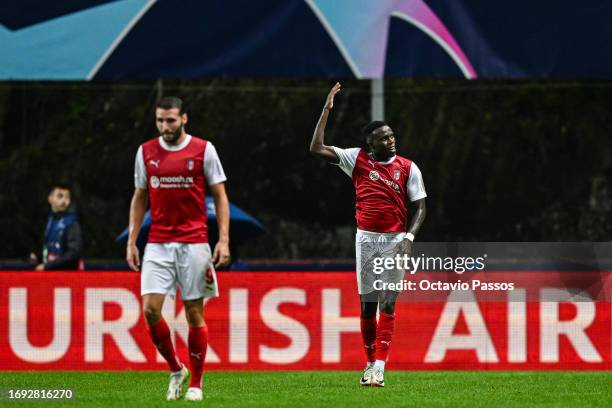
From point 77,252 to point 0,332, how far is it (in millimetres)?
1305

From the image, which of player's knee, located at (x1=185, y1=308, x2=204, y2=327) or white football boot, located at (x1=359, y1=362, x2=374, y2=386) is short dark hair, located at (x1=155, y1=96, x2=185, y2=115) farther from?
white football boot, located at (x1=359, y1=362, x2=374, y2=386)

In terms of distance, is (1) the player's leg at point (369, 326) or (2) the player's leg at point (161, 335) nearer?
(2) the player's leg at point (161, 335)

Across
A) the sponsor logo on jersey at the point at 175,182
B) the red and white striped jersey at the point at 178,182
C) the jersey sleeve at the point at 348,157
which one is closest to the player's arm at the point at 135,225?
the red and white striped jersey at the point at 178,182

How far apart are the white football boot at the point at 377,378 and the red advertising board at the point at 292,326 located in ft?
7.73

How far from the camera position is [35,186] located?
24.0m

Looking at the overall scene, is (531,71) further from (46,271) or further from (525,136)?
(525,136)

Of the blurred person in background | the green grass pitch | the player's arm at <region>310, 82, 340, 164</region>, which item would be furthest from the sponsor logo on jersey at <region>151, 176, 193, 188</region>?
the blurred person in background

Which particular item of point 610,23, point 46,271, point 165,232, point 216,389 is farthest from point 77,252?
point 610,23

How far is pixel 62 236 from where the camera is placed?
14.2 m

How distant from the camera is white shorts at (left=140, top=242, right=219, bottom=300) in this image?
9.37 m

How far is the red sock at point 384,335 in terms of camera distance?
10.8m

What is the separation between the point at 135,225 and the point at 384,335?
7.96 ft

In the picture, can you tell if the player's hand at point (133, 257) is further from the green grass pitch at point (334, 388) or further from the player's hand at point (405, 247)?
the player's hand at point (405, 247)

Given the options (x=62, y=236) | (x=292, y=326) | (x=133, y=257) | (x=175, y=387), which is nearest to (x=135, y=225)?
(x=133, y=257)
